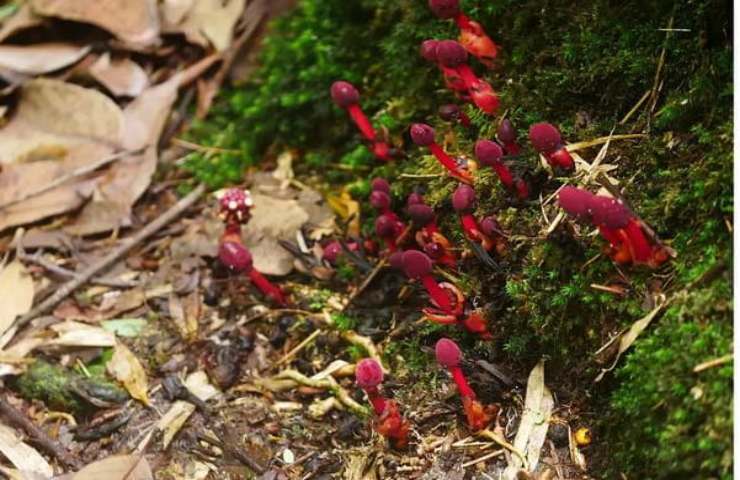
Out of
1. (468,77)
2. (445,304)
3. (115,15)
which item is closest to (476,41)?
(468,77)

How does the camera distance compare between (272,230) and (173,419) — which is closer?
(173,419)

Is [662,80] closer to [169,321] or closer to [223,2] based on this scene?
[169,321]

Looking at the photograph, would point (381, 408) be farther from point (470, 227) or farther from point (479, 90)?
point (479, 90)

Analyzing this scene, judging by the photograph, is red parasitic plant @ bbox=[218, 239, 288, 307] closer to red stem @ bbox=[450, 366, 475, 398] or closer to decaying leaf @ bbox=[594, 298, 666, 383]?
red stem @ bbox=[450, 366, 475, 398]

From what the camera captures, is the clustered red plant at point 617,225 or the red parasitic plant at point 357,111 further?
the red parasitic plant at point 357,111

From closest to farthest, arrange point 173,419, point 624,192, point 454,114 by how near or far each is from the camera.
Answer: point 624,192
point 173,419
point 454,114

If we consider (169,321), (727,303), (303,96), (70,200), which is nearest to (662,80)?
(727,303)

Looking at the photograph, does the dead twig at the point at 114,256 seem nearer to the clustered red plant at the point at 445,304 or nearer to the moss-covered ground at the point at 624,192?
the moss-covered ground at the point at 624,192

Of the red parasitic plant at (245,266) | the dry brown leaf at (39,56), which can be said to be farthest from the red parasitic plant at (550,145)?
the dry brown leaf at (39,56)
